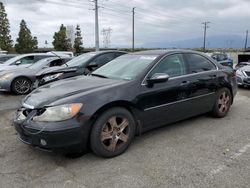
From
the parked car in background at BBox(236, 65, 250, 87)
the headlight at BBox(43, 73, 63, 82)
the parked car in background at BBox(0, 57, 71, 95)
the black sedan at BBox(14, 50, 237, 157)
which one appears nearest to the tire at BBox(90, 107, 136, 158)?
the black sedan at BBox(14, 50, 237, 157)

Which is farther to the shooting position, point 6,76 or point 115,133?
point 6,76

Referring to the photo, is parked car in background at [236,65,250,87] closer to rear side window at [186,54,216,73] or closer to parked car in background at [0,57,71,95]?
rear side window at [186,54,216,73]

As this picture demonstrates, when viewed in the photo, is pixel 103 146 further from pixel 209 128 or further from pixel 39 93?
pixel 209 128

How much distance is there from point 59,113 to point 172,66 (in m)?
2.23

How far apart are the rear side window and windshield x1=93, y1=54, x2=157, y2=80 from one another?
83 cm

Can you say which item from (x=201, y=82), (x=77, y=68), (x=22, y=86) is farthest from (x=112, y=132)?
(x=22, y=86)

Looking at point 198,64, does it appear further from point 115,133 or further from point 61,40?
point 61,40

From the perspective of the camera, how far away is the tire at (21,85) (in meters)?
9.06

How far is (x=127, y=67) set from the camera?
463 centimetres

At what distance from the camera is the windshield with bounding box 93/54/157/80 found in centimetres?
432

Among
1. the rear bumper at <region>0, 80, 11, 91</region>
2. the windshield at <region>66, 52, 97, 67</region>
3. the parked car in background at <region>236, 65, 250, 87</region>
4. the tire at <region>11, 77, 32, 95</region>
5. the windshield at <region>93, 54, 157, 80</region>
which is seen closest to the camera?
the windshield at <region>93, 54, 157, 80</region>

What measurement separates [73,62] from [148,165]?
550 centimetres

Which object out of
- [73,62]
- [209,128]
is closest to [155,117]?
[209,128]

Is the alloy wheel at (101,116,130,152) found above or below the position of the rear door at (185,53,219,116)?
below
